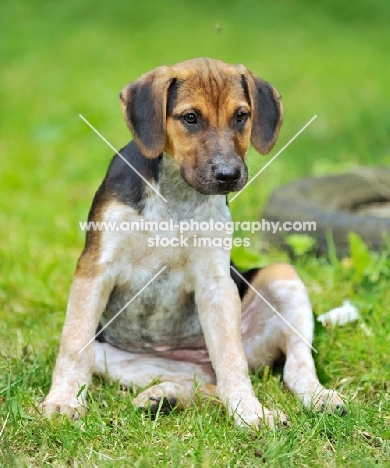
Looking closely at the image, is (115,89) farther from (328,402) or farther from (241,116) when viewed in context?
(328,402)

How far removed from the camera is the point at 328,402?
4707mm

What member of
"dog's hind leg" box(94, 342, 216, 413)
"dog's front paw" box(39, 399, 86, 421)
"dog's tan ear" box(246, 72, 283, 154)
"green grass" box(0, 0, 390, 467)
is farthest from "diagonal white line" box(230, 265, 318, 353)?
"dog's front paw" box(39, 399, 86, 421)

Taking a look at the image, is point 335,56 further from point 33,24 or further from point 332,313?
point 332,313

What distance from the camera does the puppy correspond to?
15.7 feet

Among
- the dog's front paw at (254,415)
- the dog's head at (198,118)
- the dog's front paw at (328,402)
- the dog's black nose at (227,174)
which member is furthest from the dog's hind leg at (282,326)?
the dog's black nose at (227,174)

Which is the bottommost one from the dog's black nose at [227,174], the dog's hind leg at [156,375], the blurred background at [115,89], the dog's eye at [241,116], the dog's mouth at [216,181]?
the blurred background at [115,89]

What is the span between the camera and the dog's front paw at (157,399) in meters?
4.73

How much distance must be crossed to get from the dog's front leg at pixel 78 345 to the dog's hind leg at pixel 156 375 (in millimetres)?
321

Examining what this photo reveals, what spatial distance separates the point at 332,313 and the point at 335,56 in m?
13.4

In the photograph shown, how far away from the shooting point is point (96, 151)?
12070 mm

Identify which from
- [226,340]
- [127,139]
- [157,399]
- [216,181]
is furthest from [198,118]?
[127,139]

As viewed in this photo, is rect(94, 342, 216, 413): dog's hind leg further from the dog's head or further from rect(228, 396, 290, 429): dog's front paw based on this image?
the dog's head

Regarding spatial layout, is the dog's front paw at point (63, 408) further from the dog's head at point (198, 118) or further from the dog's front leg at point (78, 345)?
the dog's head at point (198, 118)

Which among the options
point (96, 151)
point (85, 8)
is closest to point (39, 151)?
point (96, 151)
